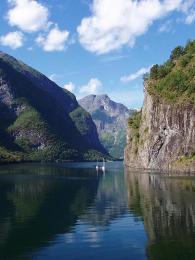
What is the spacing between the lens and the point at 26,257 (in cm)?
4503

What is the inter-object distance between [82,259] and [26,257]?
18.4ft

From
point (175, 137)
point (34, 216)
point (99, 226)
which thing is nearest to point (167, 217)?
point (99, 226)

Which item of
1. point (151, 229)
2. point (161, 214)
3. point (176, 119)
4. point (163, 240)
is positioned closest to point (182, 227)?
point (151, 229)

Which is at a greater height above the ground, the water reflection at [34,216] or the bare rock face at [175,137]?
Answer: the bare rock face at [175,137]

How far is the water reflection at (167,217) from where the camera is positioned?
152ft

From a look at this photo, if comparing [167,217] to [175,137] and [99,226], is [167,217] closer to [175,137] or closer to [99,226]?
[99,226]

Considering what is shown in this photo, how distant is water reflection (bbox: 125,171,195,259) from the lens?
152ft

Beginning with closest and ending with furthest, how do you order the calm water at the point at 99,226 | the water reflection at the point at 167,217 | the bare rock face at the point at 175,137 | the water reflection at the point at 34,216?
the water reflection at the point at 167,217
the calm water at the point at 99,226
the water reflection at the point at 34,216
the bare rock face at the point at 175,137

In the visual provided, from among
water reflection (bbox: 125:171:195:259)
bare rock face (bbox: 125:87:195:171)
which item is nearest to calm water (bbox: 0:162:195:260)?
Result: water reflection (bbox: 125:171:195:259)

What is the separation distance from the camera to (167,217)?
6562 cm

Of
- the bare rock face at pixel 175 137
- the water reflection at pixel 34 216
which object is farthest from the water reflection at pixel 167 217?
the bare rock face at pixel 175 137

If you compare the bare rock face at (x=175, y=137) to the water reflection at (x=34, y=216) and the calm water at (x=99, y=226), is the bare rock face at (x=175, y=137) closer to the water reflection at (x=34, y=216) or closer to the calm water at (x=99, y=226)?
the water reflection at (x=34, y=216)

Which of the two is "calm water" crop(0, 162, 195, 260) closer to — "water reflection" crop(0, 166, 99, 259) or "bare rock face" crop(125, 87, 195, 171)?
"water reflection" crop(0, 166, 99, 259)

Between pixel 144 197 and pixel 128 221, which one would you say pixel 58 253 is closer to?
pixel 128 221
